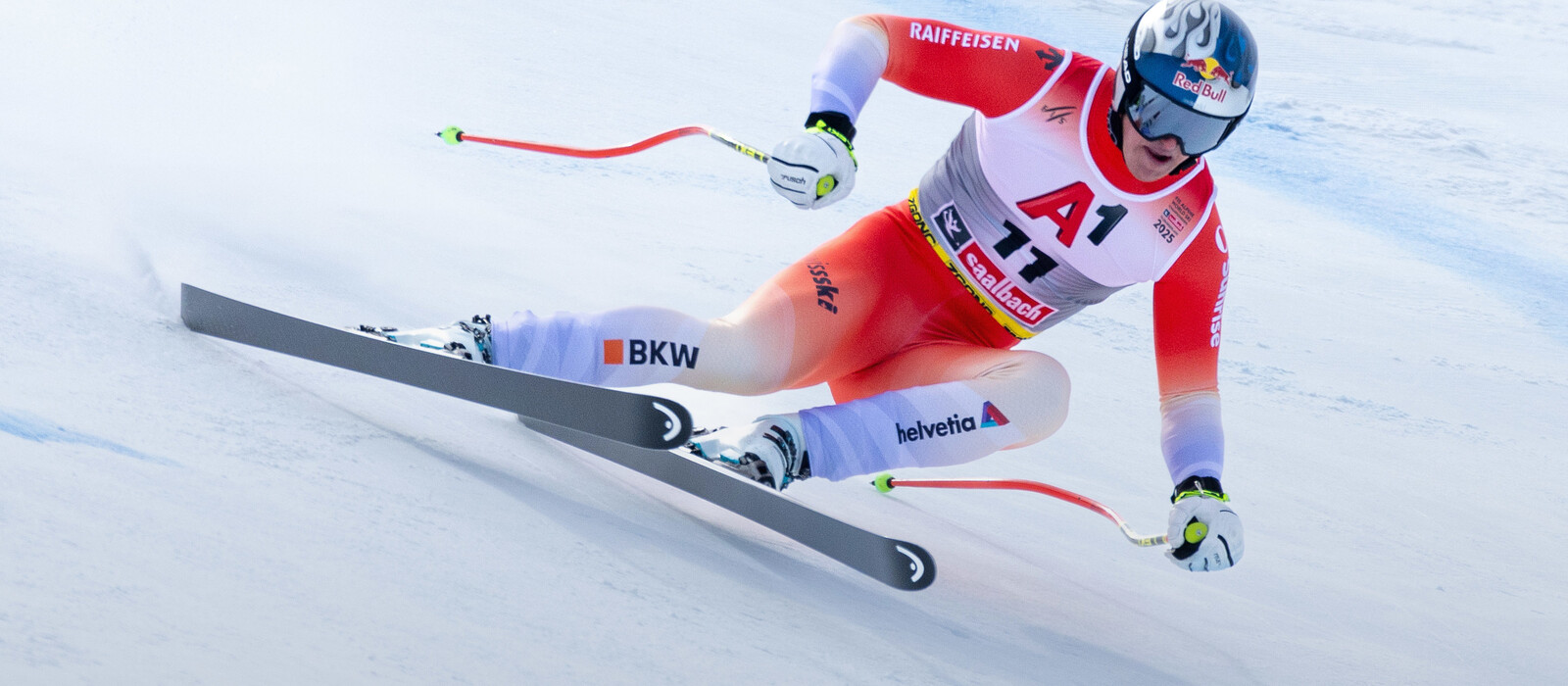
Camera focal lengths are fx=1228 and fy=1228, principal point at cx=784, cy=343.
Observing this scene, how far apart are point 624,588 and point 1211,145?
1.17 m

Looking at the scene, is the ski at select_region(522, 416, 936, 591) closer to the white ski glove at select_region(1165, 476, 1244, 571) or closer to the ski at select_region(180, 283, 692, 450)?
the ski at select_region(180, 283, 692, 450)

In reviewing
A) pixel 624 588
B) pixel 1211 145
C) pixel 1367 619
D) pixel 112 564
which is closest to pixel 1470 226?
pixel 1367 619

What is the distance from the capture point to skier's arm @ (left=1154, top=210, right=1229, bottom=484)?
204 cm

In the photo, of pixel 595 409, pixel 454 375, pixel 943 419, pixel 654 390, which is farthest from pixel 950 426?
pixel 654 390

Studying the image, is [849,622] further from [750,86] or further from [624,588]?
[750,86]

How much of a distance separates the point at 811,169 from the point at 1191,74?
0.61 m

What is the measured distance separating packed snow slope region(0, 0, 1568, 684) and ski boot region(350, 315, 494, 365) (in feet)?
0.41

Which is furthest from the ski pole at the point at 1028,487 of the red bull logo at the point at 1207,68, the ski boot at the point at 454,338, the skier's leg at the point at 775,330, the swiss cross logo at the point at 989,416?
the ski boot at the point at 454,338

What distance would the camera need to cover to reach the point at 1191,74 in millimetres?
1881

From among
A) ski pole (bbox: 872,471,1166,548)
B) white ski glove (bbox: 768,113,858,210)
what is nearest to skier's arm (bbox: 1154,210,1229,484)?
ski pole (bbox: 872,471,1166,548)

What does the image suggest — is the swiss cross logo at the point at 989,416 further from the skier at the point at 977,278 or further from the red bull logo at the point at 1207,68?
the red bull logo at the point at 1207,68

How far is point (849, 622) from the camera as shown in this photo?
5.39 ft

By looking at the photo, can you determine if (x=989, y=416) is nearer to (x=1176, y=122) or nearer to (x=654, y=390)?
(x=1176, y=122)

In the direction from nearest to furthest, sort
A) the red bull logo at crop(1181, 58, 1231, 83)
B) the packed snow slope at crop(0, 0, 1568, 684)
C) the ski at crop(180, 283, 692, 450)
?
the packed snow slope at crop(0, 0, 1568, 684)
the ski at crop(180, 283, 692, 450)
the red bull logo at crop(1181, 58, 1231, 83)
